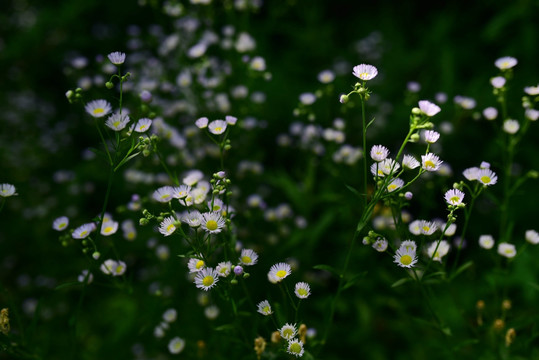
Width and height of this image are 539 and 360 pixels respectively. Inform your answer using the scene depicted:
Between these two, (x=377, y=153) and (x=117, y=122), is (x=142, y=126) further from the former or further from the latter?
(x=377, y=153)

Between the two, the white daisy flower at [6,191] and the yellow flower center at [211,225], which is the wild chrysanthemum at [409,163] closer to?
the yellow flower center at [211,225]

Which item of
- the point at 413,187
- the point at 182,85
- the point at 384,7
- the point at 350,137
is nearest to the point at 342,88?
the point at 350,137

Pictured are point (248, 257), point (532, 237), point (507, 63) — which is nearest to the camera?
point (248, 257)

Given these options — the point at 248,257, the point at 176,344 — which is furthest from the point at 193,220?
the point at 176,344

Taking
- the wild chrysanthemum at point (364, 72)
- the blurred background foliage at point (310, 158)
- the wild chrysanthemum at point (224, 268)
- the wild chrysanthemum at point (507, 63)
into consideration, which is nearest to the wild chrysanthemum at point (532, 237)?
the blurred background foliage at point (310, 158)

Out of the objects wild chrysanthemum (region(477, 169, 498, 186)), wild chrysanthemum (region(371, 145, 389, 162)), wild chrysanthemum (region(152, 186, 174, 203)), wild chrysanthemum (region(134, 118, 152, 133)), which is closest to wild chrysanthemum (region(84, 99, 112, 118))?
wild chrysanthemum (region(134, 118, 152, 133))

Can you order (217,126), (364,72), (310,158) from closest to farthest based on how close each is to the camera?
(364,72)
(217,126)
(310,158)
